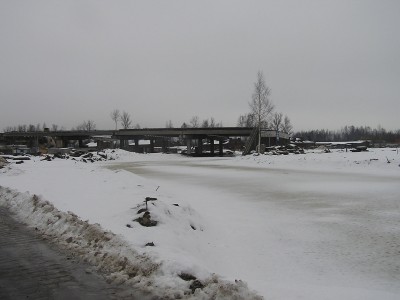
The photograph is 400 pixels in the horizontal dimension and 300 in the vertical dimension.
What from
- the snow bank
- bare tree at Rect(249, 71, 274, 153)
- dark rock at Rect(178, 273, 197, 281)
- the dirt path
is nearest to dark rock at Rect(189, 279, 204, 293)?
the snow bank

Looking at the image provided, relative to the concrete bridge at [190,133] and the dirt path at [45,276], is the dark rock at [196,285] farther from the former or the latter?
the concrete bridge at [190,133]

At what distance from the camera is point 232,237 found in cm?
805

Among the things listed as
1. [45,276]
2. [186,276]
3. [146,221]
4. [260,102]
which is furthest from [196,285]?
[260,102]

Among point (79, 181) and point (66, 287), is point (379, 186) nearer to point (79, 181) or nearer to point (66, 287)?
point (79, 181)

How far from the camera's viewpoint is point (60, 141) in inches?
3497

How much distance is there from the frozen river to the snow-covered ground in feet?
0.06

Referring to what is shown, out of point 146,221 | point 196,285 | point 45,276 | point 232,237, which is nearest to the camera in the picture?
point 196,285

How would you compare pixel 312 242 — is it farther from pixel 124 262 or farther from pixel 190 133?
pixel 190 133

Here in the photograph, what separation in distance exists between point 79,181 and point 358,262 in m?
11.4

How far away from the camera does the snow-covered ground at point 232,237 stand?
5.08 metres

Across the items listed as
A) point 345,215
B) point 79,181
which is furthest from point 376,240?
point 79,181

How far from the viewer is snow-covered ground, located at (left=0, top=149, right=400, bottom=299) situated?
508 cm

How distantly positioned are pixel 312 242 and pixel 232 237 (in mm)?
1695

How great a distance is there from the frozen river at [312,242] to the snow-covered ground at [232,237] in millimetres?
19
